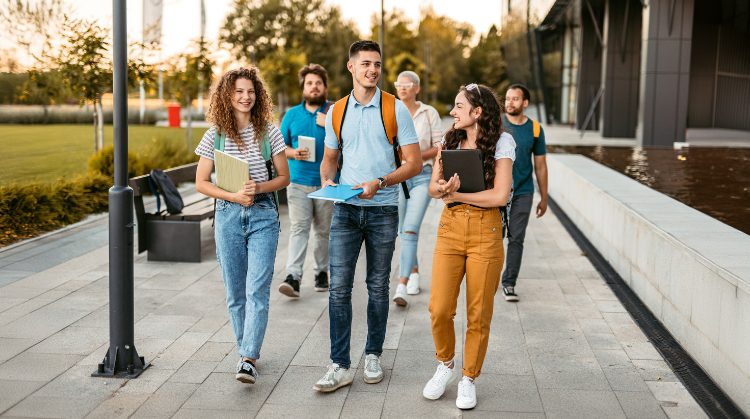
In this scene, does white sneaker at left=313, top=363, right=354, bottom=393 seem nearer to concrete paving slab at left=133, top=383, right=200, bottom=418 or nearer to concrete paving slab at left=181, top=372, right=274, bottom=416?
concrete paving slab at left=181, top=372, right=274, bottom=416

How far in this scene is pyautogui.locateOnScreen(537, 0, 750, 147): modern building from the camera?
22.9m

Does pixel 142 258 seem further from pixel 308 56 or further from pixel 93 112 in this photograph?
pixel 308 56

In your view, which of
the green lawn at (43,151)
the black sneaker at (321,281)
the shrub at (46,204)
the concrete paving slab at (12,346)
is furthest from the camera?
the green lawn at (43,151)

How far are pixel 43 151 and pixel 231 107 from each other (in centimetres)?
828

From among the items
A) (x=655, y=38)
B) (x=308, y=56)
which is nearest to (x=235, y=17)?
(x=308, y=56)

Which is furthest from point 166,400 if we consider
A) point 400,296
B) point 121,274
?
point 400,296

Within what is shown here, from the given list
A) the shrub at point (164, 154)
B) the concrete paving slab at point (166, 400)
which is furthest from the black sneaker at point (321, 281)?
the shrub at point (164, 154)

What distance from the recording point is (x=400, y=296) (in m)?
7.09

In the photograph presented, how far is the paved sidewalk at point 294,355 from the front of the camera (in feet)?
15.5

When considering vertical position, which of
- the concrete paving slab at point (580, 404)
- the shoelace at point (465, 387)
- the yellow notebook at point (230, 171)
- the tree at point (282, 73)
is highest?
the tree at point (282, 73)

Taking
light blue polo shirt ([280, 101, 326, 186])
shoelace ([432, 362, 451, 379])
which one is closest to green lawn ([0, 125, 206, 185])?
light blue polo shirt ([280, 101, 326, 186])

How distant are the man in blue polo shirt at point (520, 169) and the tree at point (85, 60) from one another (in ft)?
28.2

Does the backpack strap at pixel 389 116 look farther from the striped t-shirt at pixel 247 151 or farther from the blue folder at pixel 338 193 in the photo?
the striped t-shirt at pixel 247 151

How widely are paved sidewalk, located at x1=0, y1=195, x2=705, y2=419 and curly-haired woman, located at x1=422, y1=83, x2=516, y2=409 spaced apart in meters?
0.36
